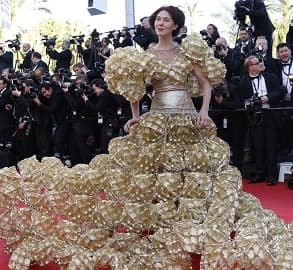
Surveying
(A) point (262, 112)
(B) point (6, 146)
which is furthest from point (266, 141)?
(B) point (6, 146)

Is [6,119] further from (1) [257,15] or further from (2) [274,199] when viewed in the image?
(2) [274,199]

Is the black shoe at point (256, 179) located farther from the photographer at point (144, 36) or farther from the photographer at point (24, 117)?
the photographer at point (24, 117)

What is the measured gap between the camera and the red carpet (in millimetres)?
3519

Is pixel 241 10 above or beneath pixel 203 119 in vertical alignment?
above

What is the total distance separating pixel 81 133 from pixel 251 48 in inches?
87.5

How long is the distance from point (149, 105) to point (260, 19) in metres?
1.90

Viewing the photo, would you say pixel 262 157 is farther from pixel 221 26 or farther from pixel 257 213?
pixel 221 26

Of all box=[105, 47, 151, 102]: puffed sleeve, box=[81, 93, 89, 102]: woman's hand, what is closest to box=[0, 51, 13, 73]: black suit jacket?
box=[81, 93, 89, 102]: woman's hand

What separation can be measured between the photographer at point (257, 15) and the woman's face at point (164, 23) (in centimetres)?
381

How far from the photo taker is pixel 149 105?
6.21 metres

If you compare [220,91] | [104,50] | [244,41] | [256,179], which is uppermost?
[244,41]

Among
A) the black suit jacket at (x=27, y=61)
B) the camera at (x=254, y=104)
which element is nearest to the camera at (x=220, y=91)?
the camera at (x=254, y=104)

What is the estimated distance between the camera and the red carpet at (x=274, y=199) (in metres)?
3.52

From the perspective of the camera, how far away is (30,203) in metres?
3.41
